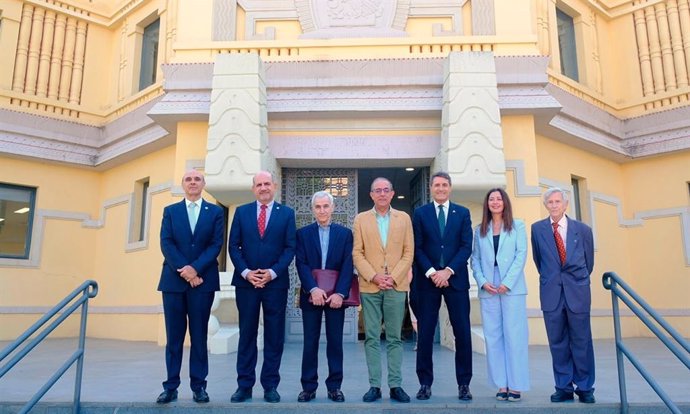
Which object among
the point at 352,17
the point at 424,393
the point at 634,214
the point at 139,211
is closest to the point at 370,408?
the point at 424,393

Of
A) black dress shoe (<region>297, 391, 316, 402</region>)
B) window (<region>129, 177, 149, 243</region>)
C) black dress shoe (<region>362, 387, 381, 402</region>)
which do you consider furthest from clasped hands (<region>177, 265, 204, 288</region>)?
window (<region>129, 177, 149, 243</region>)

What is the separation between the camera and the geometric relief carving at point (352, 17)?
8.39 m

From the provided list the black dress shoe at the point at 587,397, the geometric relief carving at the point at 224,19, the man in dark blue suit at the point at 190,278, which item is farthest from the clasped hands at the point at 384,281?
the geometric relief carving at the point at 224,19

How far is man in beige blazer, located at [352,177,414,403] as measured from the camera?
4078 mm

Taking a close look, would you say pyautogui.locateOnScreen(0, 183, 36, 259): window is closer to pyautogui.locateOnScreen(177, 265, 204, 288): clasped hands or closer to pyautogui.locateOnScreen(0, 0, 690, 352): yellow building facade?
pyautogui.locateOnScreen(0, 0, 690, 352): yellow building facade

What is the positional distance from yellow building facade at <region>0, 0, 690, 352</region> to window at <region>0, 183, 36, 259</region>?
0.04 metres

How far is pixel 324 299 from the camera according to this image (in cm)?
408

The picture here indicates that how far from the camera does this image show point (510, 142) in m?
7.98

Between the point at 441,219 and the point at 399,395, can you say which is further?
the point at 441,219

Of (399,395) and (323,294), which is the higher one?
(323,294)

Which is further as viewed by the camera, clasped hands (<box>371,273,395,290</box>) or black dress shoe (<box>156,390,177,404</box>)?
clasped hands (<box>371,273,395,290</box>)

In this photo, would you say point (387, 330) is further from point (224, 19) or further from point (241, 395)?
point (224, 19)

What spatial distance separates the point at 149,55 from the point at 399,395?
9.49 metres

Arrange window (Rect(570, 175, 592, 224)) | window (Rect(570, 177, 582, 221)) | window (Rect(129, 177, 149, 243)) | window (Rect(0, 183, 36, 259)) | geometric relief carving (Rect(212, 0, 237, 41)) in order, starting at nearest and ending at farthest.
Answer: geometric relief carving (Rect(212, 0, 237, 41)), window (Rect(570, 175, 592, 224)), window (Rect(570, 177, 582, 221)), window (Rect(0, 183, 36, 259)), window (Rect(129, 177, 149, 243))
